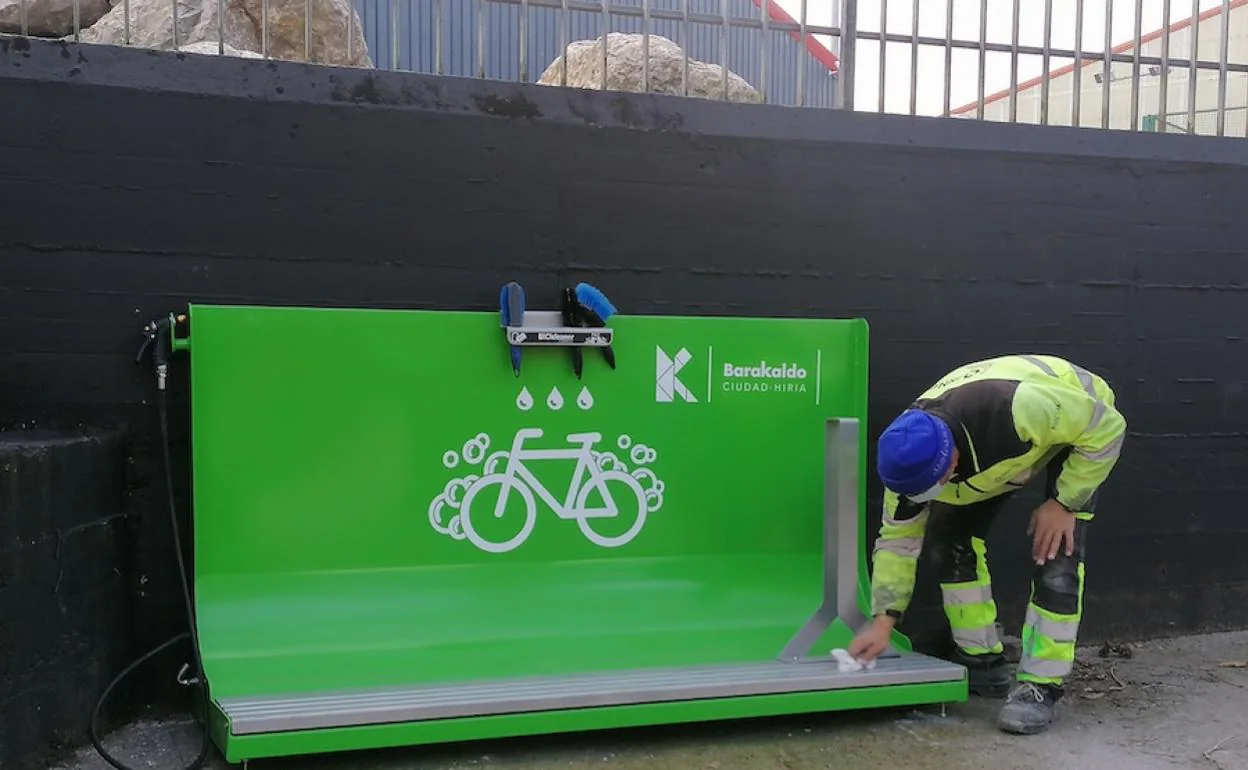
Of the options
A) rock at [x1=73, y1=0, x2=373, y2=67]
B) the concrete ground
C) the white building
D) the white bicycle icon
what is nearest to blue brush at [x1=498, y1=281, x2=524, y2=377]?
the white bicycle icon

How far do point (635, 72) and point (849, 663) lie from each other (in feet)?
9.61

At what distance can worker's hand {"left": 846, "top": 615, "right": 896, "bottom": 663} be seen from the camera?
13.0ft

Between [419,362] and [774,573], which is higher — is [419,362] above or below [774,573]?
above

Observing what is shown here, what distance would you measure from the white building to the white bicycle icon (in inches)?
90.0

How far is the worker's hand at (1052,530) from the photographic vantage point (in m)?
3.97

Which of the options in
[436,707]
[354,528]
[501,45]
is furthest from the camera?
[501,45]

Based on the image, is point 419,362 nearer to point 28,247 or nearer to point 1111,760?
point 28,247

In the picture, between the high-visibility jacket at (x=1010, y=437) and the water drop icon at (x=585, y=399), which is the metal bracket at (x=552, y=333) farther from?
the high-visibility jacket at (x=1010, y=437)

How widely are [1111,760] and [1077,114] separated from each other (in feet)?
9.70

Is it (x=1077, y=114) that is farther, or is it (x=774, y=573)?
(x=1077, y=114)

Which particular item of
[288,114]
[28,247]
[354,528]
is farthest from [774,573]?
[28,247]

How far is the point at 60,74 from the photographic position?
392 centimetres

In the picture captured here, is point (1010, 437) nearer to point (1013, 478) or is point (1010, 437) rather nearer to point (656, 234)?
point (1013, 478)

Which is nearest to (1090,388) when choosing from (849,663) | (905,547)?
(905,547)
